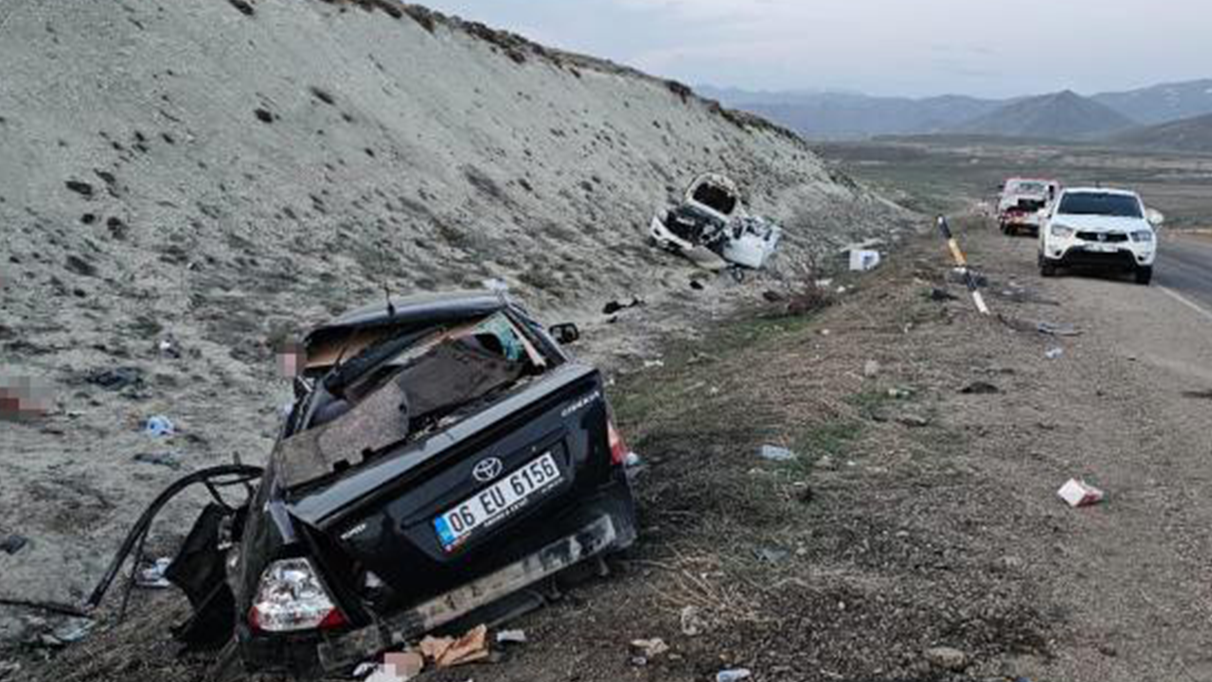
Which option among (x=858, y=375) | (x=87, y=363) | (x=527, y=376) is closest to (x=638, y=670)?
(x=527, y=376)

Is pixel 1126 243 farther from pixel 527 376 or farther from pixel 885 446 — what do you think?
pixel 527 376

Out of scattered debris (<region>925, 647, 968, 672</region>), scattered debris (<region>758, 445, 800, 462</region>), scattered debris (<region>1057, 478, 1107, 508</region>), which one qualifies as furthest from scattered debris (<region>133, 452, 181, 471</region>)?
scattered debris (<region>925, 647, 968, 672</region>)

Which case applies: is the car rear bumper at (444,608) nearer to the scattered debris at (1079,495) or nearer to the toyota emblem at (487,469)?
the toyota emblem at (487,469)

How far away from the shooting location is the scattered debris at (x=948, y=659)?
14.5 feet

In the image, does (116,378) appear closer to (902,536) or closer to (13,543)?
(13,543)

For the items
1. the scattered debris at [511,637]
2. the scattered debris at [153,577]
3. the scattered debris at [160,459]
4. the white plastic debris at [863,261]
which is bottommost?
the white plastic debris at [863,261]

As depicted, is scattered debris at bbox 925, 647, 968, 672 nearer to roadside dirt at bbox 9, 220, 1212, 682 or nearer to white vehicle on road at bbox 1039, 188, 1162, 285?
roadside dirt at bbox 9, 220, 1212, 682

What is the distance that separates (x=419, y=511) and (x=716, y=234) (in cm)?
2258

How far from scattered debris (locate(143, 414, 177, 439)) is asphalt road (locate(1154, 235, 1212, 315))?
45.2 ft

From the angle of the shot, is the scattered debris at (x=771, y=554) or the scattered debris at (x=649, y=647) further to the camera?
the scattered debris at (x=771, y=554)

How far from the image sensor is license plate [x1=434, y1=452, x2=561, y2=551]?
4.64 m

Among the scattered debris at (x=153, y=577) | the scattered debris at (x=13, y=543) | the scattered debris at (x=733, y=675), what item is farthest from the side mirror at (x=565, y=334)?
the scattered debris at (x=13, y=543)

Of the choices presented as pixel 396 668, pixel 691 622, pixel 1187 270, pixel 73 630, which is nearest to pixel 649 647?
pixel 691 622

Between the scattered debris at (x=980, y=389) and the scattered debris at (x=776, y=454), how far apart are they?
2.69 meters
